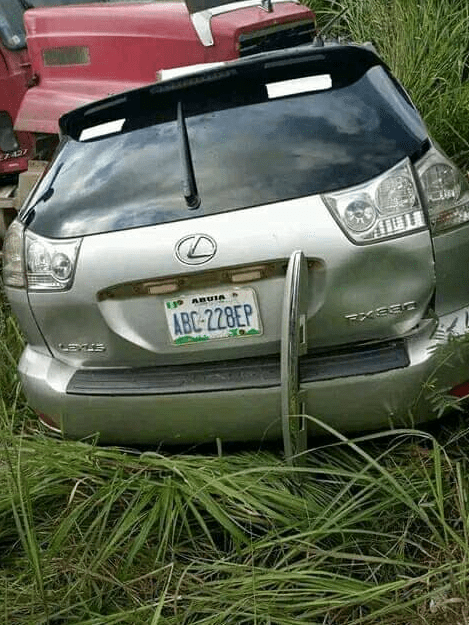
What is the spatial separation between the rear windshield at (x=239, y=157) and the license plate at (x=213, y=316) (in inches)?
10.7

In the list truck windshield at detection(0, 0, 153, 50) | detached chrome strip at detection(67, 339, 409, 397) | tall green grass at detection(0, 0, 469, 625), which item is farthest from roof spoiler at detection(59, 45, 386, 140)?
truck windshield at detection(0, 0, 153, 50)

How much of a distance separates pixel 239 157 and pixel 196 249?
1.24 ft

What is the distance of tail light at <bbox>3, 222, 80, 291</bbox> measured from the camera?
3.19 meters

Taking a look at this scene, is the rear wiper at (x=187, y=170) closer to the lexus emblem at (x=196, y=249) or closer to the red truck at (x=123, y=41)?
the lexus emblem at (x=196, y=249)

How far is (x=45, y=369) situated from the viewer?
339 centimetres

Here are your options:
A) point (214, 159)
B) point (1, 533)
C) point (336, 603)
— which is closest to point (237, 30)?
point (214, 159)

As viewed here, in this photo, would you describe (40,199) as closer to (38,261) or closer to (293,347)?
(38,261)

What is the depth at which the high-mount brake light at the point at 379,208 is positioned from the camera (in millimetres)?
2979

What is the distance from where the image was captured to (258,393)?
3035 mm

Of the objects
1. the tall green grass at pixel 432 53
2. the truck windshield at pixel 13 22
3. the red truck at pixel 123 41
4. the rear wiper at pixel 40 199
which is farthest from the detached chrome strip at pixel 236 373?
the truck windshield at pixel 13 22

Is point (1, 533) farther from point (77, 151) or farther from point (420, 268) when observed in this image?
point (420, 268)

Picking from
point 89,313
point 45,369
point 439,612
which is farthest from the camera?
point 45,369

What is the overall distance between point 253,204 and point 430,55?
3522mm

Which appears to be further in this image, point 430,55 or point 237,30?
point 430,55
